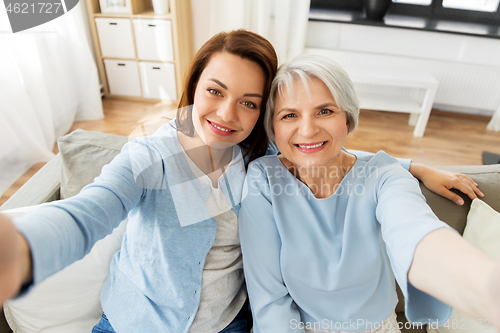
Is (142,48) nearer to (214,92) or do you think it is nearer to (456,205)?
(214,92)

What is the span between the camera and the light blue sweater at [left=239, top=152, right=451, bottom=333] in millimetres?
857

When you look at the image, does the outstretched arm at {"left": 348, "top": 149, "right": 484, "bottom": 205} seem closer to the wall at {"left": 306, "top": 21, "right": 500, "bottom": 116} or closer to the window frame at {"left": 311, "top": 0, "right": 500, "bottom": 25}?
the wall at {"left": 306, "top": 21, "right": 500, "bottom": 116}

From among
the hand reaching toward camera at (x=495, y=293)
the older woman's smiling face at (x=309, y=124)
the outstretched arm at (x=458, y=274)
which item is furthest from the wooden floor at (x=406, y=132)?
the hand reaching toward camera at (x=495, y=293)

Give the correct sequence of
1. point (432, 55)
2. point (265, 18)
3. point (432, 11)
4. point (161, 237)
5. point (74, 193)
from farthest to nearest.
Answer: point (432, 11) → point (432, 55) → point (265, 18) → point (74, 193) → point (161, 237)

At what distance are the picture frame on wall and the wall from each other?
1952mm

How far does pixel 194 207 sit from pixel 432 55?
3.51 metres

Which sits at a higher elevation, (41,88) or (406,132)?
(41,88)

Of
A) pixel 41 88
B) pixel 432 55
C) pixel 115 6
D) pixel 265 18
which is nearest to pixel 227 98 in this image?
pixel 41 88

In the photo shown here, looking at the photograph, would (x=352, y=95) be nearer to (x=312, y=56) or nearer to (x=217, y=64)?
(x=312, y=56)

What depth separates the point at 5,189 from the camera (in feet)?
7.27

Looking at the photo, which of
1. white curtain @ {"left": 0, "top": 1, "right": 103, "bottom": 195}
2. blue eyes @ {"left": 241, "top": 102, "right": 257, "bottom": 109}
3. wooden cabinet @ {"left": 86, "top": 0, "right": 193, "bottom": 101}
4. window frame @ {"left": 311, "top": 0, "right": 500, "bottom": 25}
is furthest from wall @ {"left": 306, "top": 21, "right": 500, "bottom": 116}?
blue eyes @ {"left": 241, "top": 102, "right": 257, "bottom": 109}

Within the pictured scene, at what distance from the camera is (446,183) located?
40.6 inches

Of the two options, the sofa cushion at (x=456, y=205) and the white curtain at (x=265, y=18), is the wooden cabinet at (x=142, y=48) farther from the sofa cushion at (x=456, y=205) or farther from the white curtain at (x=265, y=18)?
the sofa cushion at (x=456, y=205)

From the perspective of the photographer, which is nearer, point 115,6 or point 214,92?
point 214,92
